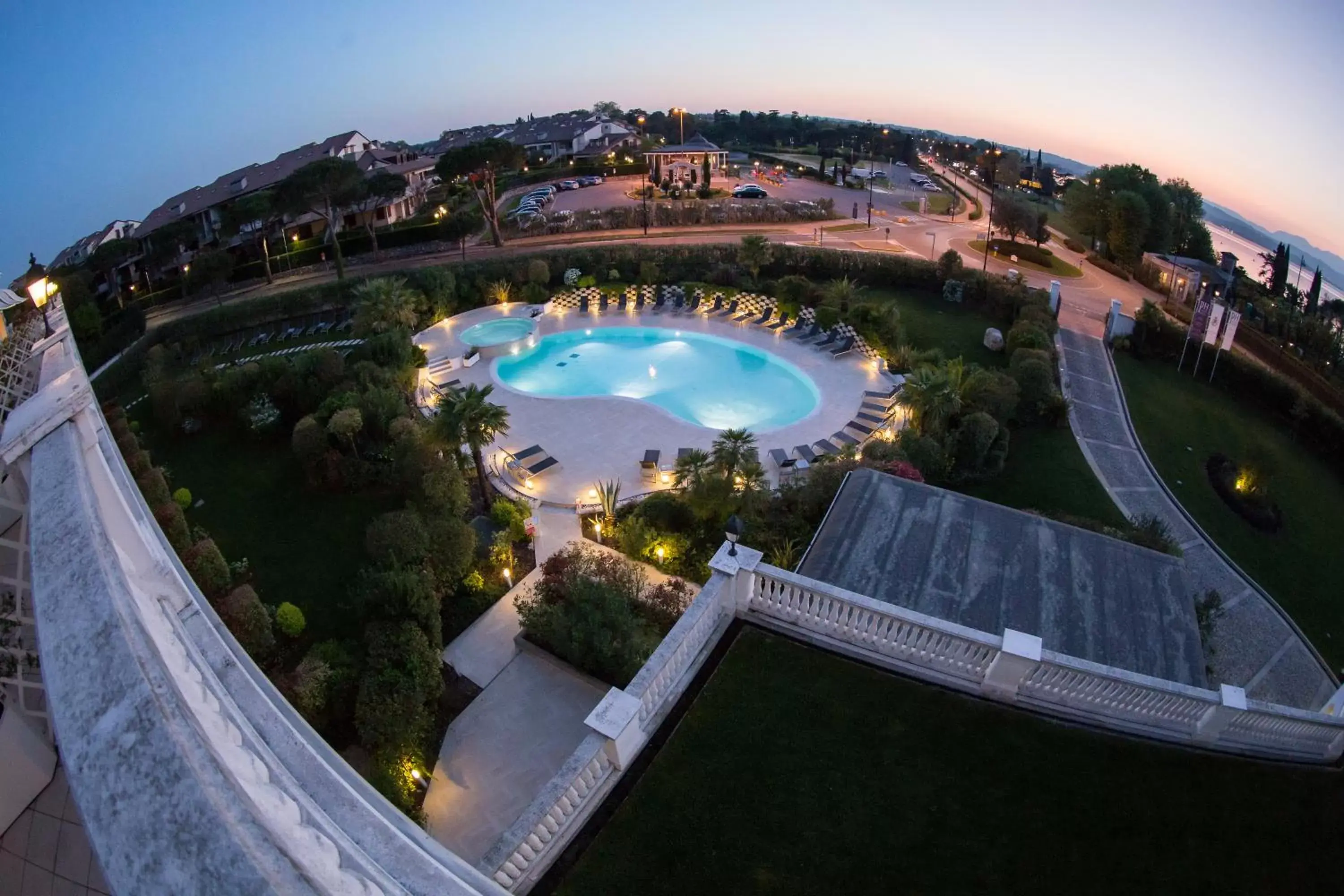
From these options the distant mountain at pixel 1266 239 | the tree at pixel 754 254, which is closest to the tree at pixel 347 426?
the tree at pixel 754 254

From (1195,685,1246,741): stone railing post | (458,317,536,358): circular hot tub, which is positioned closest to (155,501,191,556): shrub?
(458,317,536,358): circular hot tub

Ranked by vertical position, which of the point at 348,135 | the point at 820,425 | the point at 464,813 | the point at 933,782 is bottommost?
the point at 464,813

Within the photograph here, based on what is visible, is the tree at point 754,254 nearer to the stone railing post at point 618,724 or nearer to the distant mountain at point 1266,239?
the stone railing post at point 618,724

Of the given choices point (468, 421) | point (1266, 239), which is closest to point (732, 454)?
point (468, 421)

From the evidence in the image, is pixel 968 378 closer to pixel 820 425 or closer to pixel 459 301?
pixel 820 425

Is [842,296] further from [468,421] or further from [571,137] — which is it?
[571,137]

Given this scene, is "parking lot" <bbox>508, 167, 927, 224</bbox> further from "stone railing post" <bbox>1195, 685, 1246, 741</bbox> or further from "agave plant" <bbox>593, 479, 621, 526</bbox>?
"stone railing post" <bbox>1195, 685, 1246, 741</bbox>

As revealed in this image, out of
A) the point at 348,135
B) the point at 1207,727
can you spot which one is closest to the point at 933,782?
the point at 1207,727
